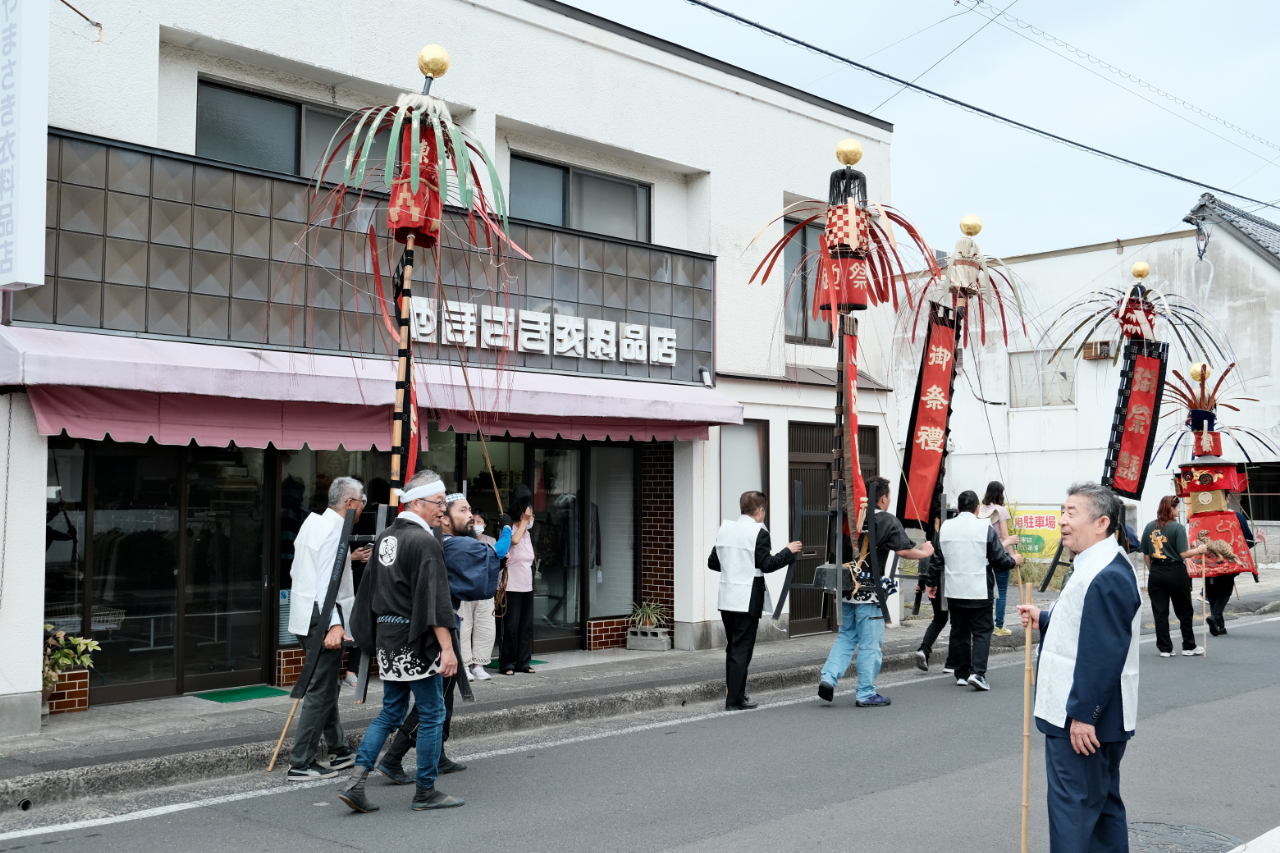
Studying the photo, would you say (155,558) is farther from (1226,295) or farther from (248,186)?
(1226,295)

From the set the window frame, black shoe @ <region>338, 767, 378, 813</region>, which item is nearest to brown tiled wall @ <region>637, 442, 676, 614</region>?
the window frame

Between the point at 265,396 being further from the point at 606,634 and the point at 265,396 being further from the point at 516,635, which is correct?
the point at 606,634

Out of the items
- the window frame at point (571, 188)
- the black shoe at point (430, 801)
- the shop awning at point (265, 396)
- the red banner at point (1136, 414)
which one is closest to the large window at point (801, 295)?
the window frame at point (571, 188)

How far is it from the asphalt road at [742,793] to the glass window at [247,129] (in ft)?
19.2

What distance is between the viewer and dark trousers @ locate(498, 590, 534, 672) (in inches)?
450

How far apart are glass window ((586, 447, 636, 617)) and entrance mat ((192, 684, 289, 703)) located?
426 centimetres

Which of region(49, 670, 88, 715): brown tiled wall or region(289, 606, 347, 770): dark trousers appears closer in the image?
region(289, 606, 347, 770): dark trousers

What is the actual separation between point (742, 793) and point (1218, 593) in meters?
10.8

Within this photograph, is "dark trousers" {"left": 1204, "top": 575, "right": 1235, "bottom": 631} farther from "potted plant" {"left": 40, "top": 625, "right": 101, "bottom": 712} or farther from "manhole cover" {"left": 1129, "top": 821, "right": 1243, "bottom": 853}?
"potted plant" {"left": 40, "top": 625, "right": 101, "bottom": 712}

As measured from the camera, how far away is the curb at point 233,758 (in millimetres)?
6527

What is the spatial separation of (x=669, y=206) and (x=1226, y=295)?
16496 mm

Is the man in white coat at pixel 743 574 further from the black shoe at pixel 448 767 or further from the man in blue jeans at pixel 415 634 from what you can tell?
the man in blue jeans at pixel 415 634

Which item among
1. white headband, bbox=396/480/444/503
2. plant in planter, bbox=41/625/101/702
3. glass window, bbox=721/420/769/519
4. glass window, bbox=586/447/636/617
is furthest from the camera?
glass window, bbox=721/420/769/519

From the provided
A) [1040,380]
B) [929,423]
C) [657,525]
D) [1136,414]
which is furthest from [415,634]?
[1040,380]
